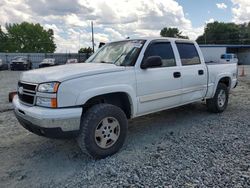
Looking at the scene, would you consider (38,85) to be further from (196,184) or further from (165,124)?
(165,124)

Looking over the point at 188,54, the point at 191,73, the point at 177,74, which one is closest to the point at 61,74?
the point at 177,74

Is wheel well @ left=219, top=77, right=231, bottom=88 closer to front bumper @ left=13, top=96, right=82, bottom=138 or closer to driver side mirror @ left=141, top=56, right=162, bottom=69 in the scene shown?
driver side mirror @ left=141, top=56, right=162, bottom=69

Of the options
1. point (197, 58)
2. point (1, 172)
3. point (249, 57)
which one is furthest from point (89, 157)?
point (249, 57)

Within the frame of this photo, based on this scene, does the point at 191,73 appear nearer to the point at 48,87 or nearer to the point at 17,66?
the point at 48,87

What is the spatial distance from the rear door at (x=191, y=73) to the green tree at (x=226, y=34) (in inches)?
3212

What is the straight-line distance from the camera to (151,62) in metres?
4.31

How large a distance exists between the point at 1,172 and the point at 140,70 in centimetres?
259

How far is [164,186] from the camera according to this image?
3125mm

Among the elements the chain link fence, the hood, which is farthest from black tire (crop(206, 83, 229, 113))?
the chain link fence

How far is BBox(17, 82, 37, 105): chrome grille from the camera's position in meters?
3.74

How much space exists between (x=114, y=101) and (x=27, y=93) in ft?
4.51

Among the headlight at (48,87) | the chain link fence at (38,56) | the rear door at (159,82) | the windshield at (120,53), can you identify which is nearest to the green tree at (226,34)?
the chain link fence at (38,56)

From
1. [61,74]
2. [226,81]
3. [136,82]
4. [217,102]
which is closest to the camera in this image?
[61,74]

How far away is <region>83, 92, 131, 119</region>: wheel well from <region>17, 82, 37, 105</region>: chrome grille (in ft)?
2.48
